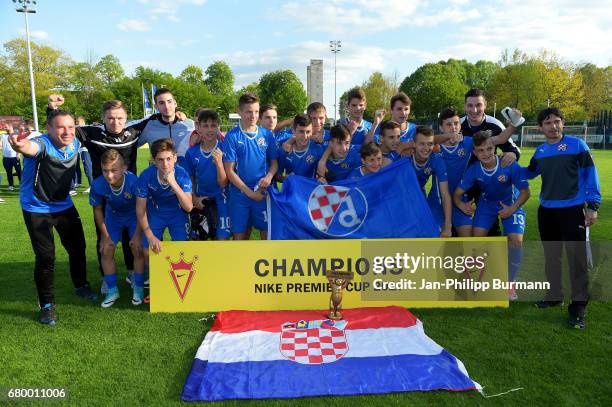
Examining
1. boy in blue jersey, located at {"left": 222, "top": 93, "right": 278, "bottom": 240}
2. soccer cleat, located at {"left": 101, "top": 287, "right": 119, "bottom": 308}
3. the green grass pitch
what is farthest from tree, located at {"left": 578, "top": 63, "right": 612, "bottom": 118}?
soccer cleat, located at {"left": 101, "top": 287, "right": 119, "bottom": 308}

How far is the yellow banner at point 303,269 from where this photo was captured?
473 centimetres

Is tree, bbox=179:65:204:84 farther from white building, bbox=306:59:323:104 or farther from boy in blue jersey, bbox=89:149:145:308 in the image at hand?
boy in blue jersey, bbox=89:149:145:308

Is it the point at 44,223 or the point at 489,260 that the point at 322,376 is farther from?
the point at 44,223

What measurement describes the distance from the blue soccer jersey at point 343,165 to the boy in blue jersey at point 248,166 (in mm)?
686

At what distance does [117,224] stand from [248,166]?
1670mm

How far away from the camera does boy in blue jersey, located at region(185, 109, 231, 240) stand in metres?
5.20

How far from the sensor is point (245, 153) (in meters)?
5.27

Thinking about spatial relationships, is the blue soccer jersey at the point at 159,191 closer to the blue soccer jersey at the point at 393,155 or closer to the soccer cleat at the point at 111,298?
the soccer cleat at the point at 111,298

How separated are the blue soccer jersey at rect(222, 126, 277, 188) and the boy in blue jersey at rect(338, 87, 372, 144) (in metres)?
1.24

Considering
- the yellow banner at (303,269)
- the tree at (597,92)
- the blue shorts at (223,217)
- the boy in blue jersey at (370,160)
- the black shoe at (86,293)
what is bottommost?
the black shoe at (86,293)

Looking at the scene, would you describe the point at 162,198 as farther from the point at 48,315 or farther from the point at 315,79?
the point at 315,79

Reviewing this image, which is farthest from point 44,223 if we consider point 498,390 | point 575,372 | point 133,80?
point 133,80

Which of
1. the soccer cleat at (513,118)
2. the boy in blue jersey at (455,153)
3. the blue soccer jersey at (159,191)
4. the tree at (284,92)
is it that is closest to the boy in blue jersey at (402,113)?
the boy in blue jersey at (455,153)

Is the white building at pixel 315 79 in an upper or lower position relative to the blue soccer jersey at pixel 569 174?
upper
